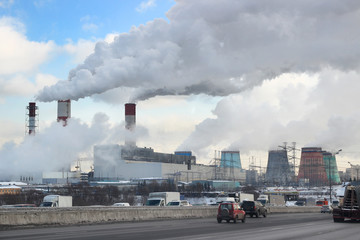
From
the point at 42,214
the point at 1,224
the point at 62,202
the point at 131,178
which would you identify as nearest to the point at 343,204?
the point at 42,214

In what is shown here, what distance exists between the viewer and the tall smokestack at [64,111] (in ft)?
468

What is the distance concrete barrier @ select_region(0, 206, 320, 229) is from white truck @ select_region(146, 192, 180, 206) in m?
7.98

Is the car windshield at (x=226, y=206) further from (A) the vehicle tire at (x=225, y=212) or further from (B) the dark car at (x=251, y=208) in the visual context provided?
(B) the dark car at (x=251, y=208)

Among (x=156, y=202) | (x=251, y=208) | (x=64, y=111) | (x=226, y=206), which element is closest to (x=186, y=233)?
(x=226, y=206)

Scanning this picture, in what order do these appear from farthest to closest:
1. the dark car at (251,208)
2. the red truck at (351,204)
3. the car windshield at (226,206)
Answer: the dark car at (251,208) < the car windshield at (226,206) < the red truck at (351,204)

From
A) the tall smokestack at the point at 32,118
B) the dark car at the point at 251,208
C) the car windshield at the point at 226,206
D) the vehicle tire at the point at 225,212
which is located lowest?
the dark car at the point at 251,208

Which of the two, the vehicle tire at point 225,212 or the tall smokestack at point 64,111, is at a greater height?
the tall smokestack at point 64,111

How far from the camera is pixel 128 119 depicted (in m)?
151

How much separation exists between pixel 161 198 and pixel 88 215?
22924 millimetres

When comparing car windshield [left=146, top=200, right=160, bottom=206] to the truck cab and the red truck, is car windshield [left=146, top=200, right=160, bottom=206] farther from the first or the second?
the red truck

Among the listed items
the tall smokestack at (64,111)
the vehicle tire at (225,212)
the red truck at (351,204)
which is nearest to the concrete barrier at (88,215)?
the vehicle tire at (225,212)

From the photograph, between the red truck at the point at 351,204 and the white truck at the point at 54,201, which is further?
the white truck at the point at 54,201

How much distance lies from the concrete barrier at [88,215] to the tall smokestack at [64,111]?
3727 inches

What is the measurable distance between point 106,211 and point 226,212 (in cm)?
1009
